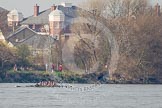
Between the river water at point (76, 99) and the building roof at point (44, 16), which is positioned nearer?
the river water at point (76, 99)

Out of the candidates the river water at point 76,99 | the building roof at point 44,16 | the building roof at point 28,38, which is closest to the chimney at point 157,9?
the building roof at point 28,38

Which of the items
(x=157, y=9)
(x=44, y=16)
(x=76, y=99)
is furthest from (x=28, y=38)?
(x=76, y=99)

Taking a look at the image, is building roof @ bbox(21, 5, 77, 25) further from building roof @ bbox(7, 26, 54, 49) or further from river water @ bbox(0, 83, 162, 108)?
river water @ bbox(0, 83, 162, 108)

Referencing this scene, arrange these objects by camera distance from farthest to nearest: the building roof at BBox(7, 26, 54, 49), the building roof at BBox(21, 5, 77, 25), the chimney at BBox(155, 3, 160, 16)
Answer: the building roof at BBox(21, 5, 77, 25)
the building roof at BBox(7, 26, 54, 49)
the chimney at BBox(155, 3, 160, 16)

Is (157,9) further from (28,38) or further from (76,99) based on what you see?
(76,99)

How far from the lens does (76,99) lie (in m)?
66.4

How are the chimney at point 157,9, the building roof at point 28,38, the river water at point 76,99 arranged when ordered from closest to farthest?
the river water at point 76,99
the chimney at point 157,9
the building roof at point 28,38

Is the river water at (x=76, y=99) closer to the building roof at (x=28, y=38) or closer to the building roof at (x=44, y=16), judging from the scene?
the building roof at (x=28, y=38)

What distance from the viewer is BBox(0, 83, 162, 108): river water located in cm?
6053

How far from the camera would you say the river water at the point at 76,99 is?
199ft

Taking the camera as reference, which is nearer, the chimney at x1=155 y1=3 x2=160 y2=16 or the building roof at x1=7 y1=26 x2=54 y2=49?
the chimney at x1=155 y1=3 x2=160 y2=16

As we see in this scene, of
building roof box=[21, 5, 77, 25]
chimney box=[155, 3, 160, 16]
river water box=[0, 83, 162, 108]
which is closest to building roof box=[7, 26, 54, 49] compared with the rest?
building roof box=[21, 5, 77, 25]

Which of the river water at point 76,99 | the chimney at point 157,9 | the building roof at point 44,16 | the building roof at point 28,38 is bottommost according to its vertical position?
the river water at point 76,99

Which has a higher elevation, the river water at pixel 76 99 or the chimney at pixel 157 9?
the chimney at pixel 157 9
